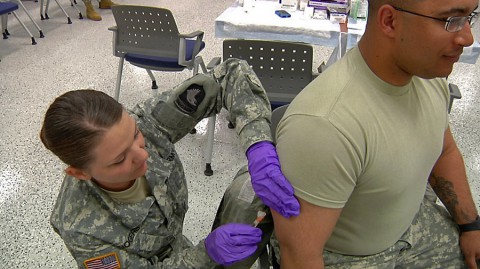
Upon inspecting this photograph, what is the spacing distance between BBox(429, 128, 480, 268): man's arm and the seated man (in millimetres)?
237

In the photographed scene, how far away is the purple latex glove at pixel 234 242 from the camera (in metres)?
0.99

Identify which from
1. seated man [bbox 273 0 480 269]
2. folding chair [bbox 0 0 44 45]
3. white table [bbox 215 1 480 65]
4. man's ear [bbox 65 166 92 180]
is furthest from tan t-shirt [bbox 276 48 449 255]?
folding chair [bbox 0 0 44 45]

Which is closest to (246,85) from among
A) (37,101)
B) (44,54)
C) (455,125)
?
(455,125)

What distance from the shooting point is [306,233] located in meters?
0.88

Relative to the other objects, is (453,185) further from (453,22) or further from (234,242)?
(234,242)

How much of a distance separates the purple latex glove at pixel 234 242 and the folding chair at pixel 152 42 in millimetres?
1608

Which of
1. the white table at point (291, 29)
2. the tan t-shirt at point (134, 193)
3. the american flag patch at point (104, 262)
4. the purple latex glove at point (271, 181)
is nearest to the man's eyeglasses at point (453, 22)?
the purple latex glove at point (271, 181)

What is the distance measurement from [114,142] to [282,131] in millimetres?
400

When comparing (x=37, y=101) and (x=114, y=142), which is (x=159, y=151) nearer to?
(x=114, y=142)

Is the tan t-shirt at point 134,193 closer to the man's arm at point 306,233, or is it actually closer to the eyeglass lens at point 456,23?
the man's arm at point 306,233

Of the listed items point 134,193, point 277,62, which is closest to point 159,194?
point 134,193

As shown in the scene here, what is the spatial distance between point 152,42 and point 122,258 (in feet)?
5.89

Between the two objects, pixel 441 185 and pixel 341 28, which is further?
pixel 341 28

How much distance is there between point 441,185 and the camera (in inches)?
Answer: 48.1
